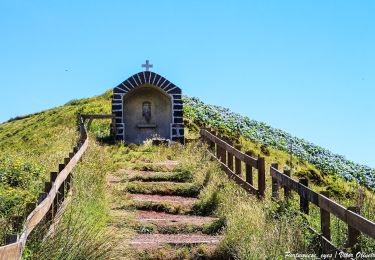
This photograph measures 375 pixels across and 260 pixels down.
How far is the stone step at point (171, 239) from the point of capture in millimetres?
8953

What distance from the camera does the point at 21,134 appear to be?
3281cm

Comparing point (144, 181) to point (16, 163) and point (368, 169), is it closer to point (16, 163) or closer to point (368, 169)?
point (16, 163)

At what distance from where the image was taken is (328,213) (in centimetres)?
726

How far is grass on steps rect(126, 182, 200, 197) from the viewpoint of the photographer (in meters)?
13.0

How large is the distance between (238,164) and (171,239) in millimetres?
4110

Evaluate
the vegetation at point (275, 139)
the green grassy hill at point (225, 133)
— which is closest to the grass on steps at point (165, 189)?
the green grassy hill at point (225, 133)

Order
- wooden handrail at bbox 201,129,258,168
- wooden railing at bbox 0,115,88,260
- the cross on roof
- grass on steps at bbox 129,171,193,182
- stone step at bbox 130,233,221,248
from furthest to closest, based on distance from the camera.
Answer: the cross on roof < grass on steps at bbox 129,171,193,182 < wooden handrail at bbox 201,129,258,168 < stone step at bbox 130,233,221,248 < wooden railing at bbox 0,115,88,260

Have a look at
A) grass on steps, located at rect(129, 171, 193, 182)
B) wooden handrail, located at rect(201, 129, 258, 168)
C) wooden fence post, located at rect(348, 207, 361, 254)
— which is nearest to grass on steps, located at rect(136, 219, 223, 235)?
wooden handrail, located at rect(201, 129, 258, 168)

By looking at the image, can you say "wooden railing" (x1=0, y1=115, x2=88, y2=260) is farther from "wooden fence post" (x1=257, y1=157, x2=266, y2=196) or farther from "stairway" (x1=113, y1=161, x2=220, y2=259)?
"wooden fence post" (x1=257, y1=157, x2=266, y2=196)

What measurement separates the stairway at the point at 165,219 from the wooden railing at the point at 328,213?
1.47 metres

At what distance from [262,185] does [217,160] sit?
4563mm

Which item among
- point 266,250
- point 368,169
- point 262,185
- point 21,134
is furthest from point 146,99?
point 266,250

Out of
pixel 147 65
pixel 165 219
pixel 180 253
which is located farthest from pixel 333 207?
pixel 147 65

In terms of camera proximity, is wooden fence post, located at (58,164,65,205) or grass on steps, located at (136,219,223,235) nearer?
wooden fence post, located at (58,164,65,205)
